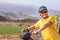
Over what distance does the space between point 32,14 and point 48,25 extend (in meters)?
23.1

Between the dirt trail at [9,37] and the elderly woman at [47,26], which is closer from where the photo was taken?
the elderly woman at [47,26]

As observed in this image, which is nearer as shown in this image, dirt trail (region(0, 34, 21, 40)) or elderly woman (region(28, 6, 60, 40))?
elderly woman (region(28, 6, 60, 40))

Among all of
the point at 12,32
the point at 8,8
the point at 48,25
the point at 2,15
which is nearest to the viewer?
the point at 48,25

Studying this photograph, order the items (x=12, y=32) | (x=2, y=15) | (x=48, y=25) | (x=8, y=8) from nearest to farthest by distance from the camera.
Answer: (x=48, y=25), (x=12, y=32), (x=2, y=15), (x=8, y=8)

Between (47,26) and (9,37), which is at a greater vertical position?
(47,26)

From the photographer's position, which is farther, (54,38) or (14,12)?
(14,12)

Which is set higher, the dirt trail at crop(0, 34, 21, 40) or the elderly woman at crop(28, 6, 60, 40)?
the elderly woman at crop(28, 6, 60, 40)

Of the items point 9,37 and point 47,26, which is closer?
point 47,26

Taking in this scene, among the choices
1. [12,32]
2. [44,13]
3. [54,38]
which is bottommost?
[12,32]

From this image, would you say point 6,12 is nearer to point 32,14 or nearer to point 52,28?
point 32,14

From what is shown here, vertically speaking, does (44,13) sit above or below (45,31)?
above

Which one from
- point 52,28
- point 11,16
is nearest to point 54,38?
point 52,28

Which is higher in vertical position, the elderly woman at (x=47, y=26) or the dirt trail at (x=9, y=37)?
the elderly woman at (x=47, y=26)

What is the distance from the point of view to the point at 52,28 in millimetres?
5191
